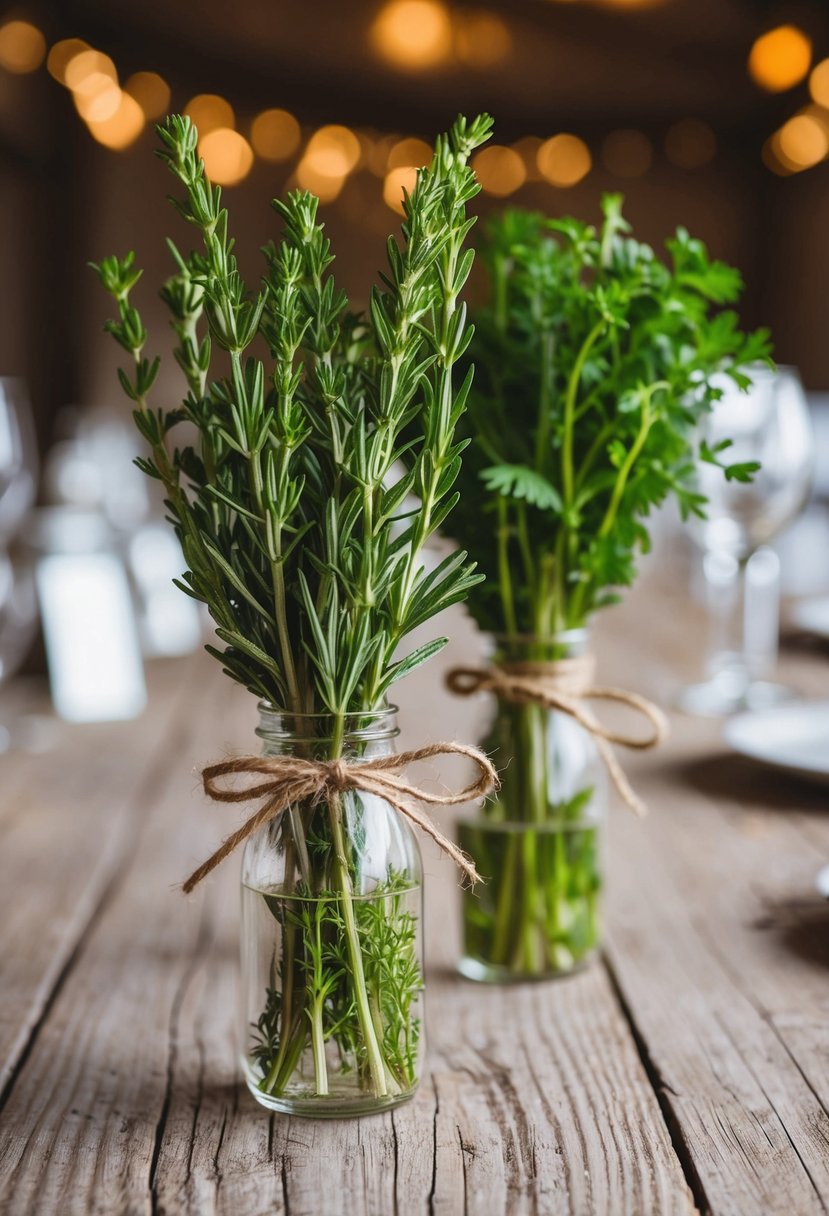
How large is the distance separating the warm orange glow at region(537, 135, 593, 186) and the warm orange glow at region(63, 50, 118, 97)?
1918 millimetres

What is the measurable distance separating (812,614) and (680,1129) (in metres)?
1.32

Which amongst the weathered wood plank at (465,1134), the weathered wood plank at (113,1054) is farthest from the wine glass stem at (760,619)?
the weathered wood plank at (465,1134)

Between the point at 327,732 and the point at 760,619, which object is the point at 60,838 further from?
the point at 760,619

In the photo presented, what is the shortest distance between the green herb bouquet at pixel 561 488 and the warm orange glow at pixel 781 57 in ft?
16.1

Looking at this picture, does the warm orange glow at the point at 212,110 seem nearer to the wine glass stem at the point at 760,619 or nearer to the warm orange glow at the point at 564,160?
the warm orange glow at the point at 564,160

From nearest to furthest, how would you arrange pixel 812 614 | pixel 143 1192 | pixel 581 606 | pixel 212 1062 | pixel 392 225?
pixel 143 1192
pixel 212 1062
pixel 581 606
pixel 812 614
pixel 392 225

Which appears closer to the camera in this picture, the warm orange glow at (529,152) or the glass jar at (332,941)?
the glass jar at (332,941)

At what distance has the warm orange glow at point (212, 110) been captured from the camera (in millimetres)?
5301

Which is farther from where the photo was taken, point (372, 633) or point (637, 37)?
point (637, 37)

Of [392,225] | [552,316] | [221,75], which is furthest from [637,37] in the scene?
[552,316]

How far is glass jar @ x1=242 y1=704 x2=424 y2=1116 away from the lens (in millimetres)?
552

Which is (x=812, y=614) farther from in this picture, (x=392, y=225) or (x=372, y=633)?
(x=392, y=225)

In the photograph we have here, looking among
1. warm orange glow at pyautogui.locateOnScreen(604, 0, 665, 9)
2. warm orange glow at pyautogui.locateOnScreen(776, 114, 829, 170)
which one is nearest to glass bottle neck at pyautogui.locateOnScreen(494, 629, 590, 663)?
warm orange glow at pyautogui.locateOnScreen(604, 0, 665, 9)

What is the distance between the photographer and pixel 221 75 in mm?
5262
